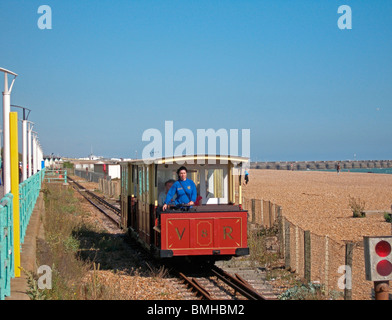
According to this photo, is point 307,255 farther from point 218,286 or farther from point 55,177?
point 55,177

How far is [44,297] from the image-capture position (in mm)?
7992

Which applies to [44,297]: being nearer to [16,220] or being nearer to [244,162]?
[16,220]

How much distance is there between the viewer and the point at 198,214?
1235 cm

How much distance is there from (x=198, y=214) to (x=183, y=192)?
0.67 m

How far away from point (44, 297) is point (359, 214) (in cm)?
1882

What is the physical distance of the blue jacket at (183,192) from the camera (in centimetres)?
1256

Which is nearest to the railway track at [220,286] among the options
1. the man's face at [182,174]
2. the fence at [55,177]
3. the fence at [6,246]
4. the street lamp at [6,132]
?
the man's face at [182,174]

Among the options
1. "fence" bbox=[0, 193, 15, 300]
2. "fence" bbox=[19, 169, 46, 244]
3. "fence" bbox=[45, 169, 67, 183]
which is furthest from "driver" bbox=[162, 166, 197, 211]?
"fence" bbox=[45, 169, 67, 183]

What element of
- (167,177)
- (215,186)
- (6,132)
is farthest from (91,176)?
(6,132)

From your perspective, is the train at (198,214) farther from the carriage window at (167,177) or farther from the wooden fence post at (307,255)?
the wooden fence post at (307,255)

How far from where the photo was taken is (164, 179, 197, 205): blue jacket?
12.6 m

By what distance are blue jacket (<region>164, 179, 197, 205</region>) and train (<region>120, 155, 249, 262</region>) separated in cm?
32

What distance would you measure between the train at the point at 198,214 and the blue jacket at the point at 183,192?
32 centimetres
